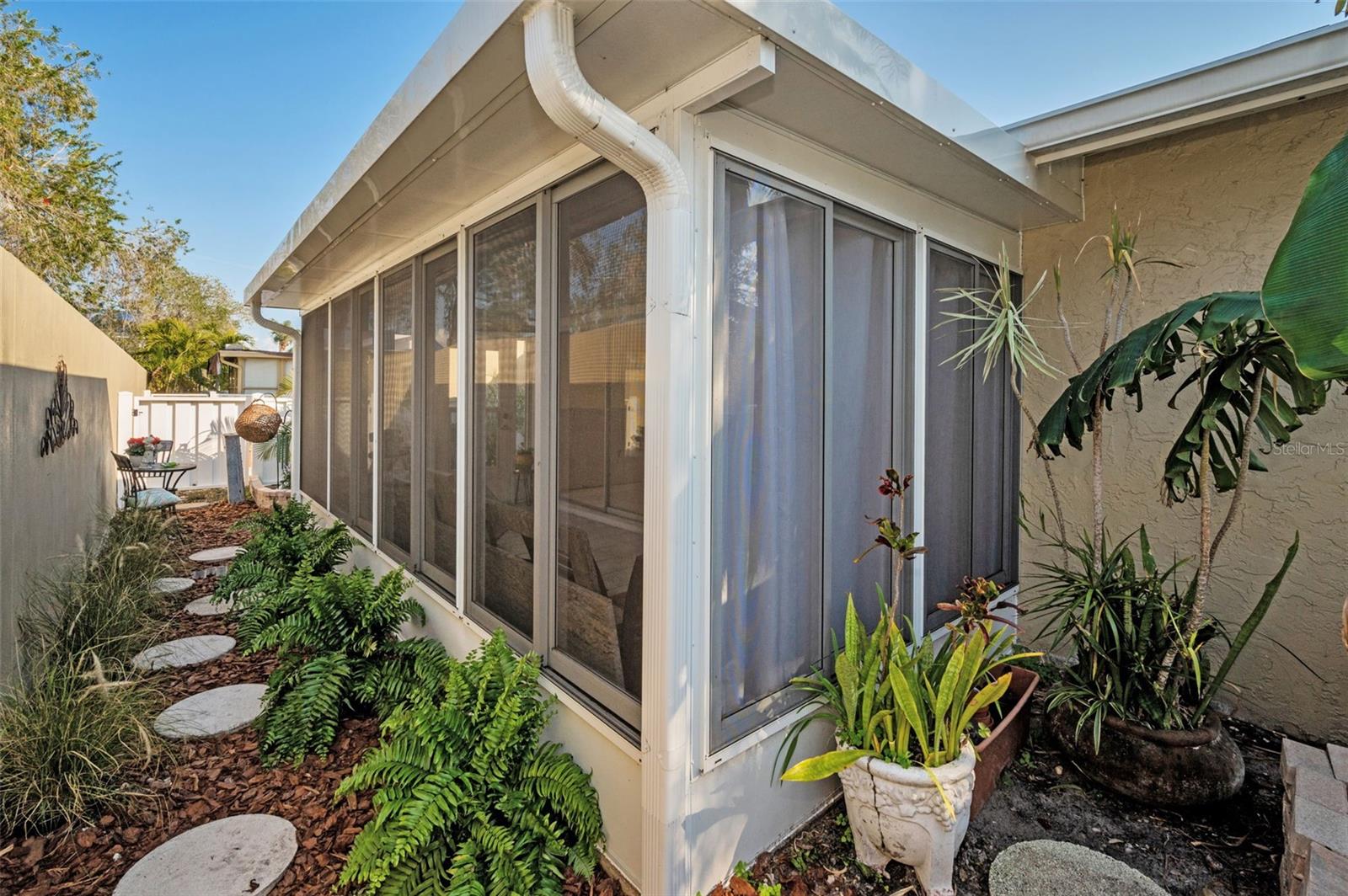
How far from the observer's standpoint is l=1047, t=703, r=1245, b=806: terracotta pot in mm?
2432

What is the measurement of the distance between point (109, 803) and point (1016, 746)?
389 centimetres

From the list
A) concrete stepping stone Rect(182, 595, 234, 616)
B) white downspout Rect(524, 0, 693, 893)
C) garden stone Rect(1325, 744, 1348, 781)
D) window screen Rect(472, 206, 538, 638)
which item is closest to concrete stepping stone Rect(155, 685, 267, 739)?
window screen Rect(472, 206, 538, 638)

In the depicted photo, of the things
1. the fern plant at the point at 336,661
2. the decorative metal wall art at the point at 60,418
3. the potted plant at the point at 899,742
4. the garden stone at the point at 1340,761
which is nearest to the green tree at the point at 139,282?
the decorative metal wall art at the point at 60,418

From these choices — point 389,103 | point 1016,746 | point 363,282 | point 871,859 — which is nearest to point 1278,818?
point 1016,746

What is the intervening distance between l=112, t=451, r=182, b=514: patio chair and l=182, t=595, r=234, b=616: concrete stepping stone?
2156 mm

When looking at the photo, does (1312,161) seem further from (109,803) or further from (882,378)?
(109,803)

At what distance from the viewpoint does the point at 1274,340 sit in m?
2.20

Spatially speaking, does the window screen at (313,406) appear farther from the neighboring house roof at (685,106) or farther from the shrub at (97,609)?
the neighboring house roof at (685,106)

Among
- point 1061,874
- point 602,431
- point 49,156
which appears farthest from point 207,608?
point 49,156

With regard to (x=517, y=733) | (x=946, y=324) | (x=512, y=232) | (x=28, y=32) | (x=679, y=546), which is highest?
(x=28, y=32)

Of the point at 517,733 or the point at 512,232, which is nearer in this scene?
the point at 517,733

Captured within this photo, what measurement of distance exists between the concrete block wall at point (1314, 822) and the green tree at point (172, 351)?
2183cm

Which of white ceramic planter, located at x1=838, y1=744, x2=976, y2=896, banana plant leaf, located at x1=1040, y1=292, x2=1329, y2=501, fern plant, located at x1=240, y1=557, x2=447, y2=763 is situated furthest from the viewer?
fern plant, located at x1=240, y1=557, x2=447, y2=763

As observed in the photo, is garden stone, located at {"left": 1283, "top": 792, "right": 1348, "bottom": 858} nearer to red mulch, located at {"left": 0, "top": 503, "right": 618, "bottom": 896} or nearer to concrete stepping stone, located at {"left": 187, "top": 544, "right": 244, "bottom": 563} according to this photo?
red mulch, located at {"left": 0, "top": 503, "right": 618, "bottom": 896}
